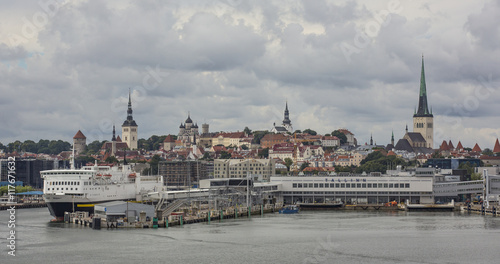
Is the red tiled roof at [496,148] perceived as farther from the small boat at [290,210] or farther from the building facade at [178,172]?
the small boat at [290,210]

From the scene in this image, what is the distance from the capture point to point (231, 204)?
73500 millimetres

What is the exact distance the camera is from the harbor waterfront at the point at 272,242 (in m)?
42.1

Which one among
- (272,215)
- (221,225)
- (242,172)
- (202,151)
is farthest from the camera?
(202,151)

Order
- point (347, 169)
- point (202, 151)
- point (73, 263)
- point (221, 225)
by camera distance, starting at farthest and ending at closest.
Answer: point (202, 151) < point (347, 169) < point (221, 225) < point (73, 263)

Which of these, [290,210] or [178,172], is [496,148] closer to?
[178,172]

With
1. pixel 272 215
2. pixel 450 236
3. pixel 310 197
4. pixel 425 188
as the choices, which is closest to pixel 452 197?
pixel 425 188

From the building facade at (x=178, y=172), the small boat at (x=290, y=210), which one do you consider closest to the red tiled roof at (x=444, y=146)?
the building facade at (x=178, y=172)

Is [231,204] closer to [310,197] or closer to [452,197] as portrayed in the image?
[310,197]

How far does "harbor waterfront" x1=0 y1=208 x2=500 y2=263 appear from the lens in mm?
42125

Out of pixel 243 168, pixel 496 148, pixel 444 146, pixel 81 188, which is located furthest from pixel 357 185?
pixel 444 146

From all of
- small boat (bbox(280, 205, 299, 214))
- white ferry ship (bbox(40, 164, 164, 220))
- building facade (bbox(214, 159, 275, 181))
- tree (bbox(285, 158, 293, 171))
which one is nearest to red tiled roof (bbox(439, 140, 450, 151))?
tree (bbox(285, 158, 293, 171))

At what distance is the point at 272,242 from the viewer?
48.2 m

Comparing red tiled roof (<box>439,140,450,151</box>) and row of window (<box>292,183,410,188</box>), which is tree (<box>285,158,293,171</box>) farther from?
row of window (<box>292,183,410,188</box>)

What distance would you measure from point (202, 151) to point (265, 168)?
2741 inches
